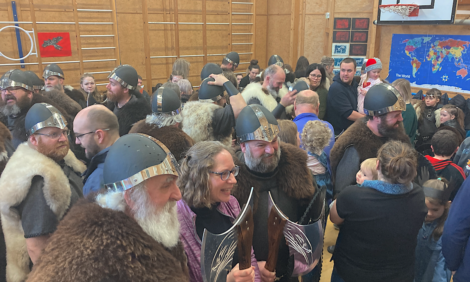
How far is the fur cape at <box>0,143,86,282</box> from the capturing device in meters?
1.77

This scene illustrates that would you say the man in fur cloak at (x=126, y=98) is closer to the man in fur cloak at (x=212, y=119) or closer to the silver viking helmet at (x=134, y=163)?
the man in fur cloak at (x=212, y=119)

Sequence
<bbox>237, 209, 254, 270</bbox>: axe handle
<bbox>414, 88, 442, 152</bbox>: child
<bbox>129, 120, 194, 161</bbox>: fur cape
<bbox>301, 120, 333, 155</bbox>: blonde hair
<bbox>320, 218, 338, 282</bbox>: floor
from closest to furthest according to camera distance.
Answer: <bbox>237, 209, 254, 270</bbox>: axe handle < <bbox>129, 120, 194, 161</bbox>: fur cape < <bbox>301, 120, 333, 155</bbox>: blonde hair < <bbox>320, 218, 338, 282</bbox>: floor < <bbox>414, 88, 442, 152</bbox>: child

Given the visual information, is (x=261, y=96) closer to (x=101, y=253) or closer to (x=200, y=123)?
(x=200, y=123)

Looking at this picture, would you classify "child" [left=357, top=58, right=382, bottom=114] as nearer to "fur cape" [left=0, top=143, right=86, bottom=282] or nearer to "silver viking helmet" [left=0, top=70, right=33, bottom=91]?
"fur cape" [left=0, top=143, right=86, bottom=282]

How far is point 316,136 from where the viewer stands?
9.04ft

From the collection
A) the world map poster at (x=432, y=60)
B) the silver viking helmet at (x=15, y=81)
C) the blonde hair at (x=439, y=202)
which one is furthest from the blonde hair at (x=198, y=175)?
the world map poster at (x=432, y=60)

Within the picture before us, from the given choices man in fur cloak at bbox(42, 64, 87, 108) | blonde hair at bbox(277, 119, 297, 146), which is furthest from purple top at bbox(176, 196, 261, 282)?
man in fur cloak at bbox(42, 64, 87, 108)

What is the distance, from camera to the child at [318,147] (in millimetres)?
2766

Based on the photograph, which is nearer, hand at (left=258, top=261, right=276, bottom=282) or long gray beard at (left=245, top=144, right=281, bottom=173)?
hand at (left=258, top=261, right=276, bottom=282)

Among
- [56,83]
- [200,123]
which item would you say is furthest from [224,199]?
[56,83]

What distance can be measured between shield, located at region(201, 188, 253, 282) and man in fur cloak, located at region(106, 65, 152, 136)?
87.8 inches

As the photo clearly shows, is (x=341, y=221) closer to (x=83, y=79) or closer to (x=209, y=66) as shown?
(x=209, y=66)

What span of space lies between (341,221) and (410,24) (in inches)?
295

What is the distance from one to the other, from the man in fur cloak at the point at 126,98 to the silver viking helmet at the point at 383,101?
2217 mm
